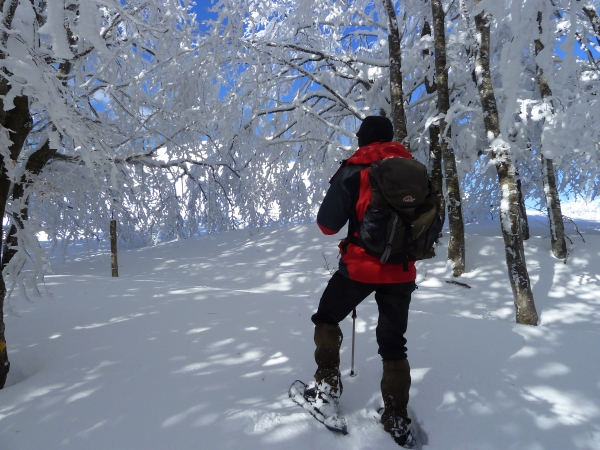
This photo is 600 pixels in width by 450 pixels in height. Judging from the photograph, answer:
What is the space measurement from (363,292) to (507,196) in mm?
3195

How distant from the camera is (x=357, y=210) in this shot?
1876 mm

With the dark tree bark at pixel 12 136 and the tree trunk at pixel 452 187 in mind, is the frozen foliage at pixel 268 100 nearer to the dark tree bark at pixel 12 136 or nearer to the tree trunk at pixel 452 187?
the dark tree bark at pixel 12 136

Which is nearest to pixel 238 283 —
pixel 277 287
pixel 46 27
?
pixel 277 287

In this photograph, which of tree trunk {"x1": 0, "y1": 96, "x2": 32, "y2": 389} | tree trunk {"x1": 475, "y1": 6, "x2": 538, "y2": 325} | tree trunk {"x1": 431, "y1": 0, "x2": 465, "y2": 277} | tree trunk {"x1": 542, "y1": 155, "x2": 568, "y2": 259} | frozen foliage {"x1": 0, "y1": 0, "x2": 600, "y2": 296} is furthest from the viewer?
tree trunk {"x1": 542, "y1": 155, "x2": 568, "y2": 259}

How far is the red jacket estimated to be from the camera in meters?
1.82

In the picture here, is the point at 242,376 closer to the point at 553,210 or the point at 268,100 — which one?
the point at 268,100

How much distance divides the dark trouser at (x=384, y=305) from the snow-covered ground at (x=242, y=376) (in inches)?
16.1

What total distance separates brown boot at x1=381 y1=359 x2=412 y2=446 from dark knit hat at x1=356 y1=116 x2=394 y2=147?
1.18 m

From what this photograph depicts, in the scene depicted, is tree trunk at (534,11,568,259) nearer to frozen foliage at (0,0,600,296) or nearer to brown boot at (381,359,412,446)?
frozen foliage at (0,0,600,296)

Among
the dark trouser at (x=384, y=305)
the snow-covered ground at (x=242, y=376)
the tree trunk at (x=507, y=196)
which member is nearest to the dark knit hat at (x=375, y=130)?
the dark trouser at (x=384, y=305)

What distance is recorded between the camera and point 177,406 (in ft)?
6.24

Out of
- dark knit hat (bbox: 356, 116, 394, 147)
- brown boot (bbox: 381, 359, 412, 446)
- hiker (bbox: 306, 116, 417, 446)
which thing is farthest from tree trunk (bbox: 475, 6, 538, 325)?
brown boot (bbox: 381, 359, 412, 446)

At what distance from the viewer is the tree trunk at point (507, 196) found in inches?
167

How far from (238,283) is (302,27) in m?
5.37
